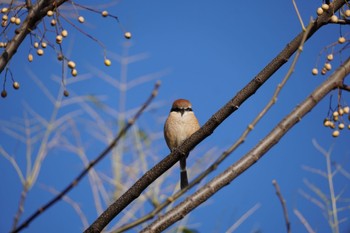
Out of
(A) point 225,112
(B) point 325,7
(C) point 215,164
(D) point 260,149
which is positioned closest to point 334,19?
(B) point 325,7

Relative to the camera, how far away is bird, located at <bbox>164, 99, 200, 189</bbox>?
6.38 m

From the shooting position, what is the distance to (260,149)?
1786mm

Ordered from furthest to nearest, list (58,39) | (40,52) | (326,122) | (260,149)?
1. (40,52)
2. (58,39)
3. (326,122)
4. (260,149)

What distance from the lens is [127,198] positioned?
2.57 metres

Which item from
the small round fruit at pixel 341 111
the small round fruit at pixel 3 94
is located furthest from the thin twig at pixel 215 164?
the small round fruit at pixel 3 94

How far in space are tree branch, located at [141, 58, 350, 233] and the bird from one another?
429cm

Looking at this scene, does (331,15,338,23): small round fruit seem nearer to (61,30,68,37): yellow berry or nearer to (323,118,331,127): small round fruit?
(323,118,331,127): small round fruit

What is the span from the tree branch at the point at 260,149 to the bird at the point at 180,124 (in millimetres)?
4293

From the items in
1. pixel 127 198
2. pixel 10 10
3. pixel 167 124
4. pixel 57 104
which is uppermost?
pixel 167 124

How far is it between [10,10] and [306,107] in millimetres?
1993

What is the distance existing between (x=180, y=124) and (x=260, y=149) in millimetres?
4619

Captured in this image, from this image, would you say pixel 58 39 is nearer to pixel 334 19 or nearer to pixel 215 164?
pixel 334 19

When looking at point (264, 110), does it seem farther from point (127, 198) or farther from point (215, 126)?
point (127, 198)

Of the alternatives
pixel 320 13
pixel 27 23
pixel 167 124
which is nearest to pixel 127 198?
pixel 27 23
